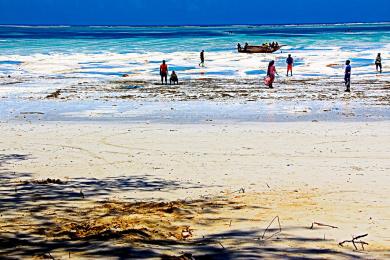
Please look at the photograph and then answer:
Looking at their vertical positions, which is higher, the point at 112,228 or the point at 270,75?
the point at 270,75

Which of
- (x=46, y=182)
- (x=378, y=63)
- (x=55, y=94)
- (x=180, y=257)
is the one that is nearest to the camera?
(x=180, y=257)

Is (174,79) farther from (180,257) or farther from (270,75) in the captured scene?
(180,257)

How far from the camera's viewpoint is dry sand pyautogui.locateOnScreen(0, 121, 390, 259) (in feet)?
21.5

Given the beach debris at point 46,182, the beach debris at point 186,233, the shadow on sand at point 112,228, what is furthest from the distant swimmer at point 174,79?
the beach debris at point 186,233

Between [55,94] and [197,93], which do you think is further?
[55,94]

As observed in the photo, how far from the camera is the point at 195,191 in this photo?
377 inches

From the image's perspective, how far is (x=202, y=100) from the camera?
23.8 m

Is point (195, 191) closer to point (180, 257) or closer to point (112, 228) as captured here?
point (112, 228)

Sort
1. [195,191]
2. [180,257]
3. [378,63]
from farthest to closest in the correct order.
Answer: [378,63] → [195,191] → [180,257]

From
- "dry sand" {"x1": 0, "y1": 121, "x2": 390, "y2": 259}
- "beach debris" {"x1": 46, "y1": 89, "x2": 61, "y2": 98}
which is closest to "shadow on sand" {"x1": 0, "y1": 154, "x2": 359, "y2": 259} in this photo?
"dry sand" {"x1": 0, "y1": 121, "x2": 390, "y2": 259}

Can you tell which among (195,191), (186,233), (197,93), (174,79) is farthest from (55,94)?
(186,233)

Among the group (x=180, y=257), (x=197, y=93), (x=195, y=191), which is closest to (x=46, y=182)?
(x=195, y=191)

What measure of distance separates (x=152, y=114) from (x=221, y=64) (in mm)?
28458

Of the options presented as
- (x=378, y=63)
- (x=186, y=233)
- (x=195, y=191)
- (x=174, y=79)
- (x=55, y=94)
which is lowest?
(x=195, y=191)
